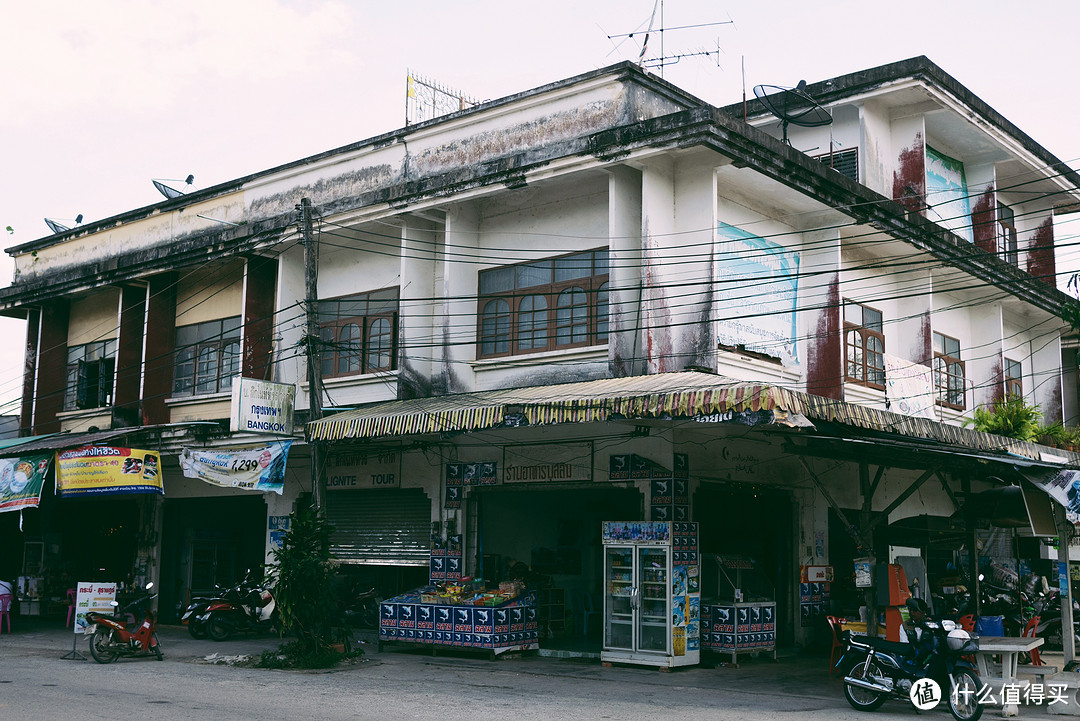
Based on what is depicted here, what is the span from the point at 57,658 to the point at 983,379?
18.8 m

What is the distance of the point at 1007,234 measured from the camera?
2512cm

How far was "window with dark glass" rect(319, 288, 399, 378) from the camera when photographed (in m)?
18.8

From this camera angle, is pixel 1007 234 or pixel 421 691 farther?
pixel 1007 234

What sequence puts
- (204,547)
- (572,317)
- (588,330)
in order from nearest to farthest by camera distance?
(588,330), (572,317), (204,547)

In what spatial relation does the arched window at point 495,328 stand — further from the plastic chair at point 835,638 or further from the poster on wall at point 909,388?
the poster on wall at point 909,388

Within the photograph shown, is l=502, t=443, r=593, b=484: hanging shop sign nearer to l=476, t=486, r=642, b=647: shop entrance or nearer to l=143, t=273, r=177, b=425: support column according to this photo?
l=476, t=486, r=642, b=647: shop entrance

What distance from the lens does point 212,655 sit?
16.6 metres

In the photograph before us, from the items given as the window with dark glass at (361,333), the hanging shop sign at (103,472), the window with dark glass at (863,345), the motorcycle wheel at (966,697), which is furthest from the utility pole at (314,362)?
the motorcycle wheel at (966,697)

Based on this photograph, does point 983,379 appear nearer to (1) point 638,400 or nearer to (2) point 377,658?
(1) point 638,400

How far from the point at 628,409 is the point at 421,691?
4279 mm

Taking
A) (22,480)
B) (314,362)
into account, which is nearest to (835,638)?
(314,362)

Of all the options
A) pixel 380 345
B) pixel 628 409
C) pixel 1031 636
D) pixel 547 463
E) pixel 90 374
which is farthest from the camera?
pixel 90 374

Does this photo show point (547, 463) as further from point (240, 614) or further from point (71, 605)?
point (71, 605)

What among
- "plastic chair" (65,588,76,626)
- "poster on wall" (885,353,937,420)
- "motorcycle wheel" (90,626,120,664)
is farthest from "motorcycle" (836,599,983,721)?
"plastic chair" (65,588,76,626)
